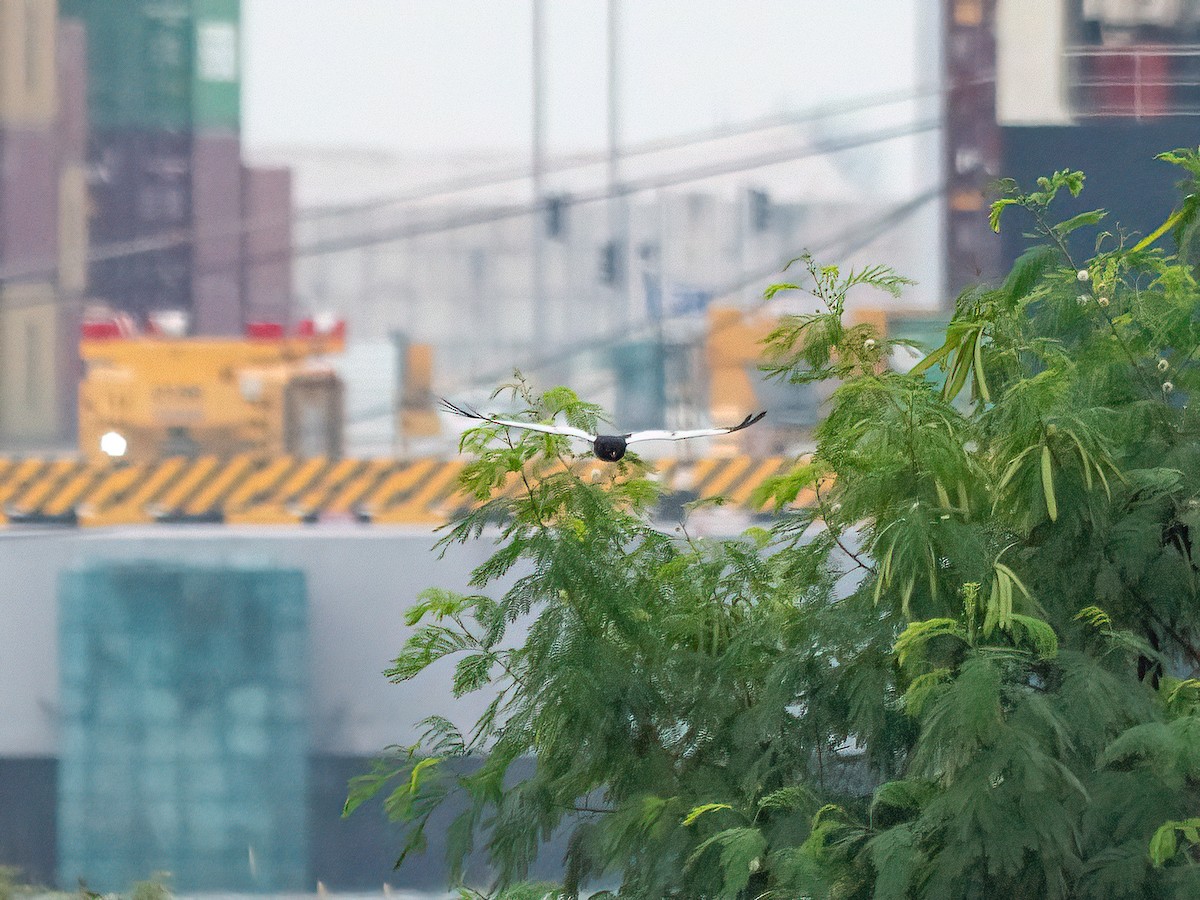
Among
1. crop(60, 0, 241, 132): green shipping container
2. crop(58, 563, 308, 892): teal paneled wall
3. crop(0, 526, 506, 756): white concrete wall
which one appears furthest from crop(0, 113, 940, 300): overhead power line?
crop(58, 563, 308, 892): teal paneled wall

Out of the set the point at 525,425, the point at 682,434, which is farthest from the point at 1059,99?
the point at 525,425

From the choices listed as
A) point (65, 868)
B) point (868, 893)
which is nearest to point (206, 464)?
point (65, 868)

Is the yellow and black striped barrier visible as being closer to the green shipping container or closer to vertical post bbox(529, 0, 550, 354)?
vertical post bbox(529, 0, 550, 354)

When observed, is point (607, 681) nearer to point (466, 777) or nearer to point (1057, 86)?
point (466, 777)

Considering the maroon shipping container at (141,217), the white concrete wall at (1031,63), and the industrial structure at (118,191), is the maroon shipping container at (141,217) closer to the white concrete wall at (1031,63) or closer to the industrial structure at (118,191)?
the industrial structure at (118,191)

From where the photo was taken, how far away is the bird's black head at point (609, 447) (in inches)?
95.3

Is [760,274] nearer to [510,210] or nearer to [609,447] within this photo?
[510,210]

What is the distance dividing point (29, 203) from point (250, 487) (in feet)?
5.17

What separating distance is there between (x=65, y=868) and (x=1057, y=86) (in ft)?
16.5

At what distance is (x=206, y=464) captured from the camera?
7.36m

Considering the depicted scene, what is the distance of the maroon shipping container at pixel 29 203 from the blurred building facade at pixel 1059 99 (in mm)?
3833

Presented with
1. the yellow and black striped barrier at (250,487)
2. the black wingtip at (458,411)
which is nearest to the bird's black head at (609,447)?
the black wingtip at (458,411)

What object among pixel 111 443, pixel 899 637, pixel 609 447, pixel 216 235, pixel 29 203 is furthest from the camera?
pixel 29 203

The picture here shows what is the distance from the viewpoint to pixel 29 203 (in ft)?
24.6
